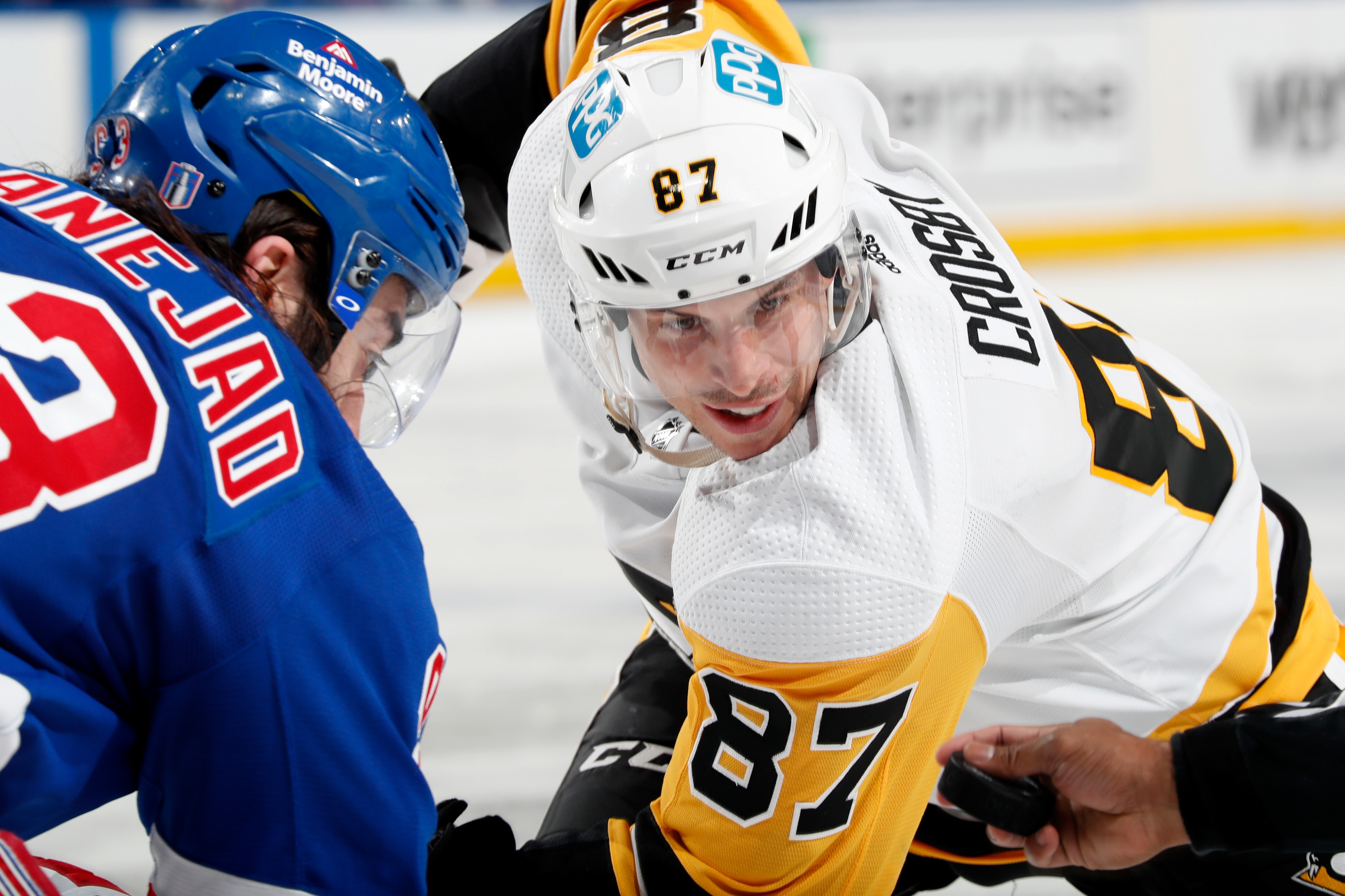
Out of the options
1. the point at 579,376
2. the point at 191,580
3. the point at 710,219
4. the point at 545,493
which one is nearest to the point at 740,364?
the point at 710,219

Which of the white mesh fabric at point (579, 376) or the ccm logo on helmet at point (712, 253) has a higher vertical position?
the ccm logo on helmet at point (712, 253)

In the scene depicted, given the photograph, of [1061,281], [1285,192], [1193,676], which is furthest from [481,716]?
[1285,192]

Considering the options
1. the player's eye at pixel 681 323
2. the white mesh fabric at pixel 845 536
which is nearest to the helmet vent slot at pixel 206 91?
the player's eye at pixel 681 323

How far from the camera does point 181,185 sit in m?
1.63

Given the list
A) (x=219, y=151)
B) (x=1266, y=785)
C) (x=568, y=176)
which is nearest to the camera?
(x=1266, y=785)

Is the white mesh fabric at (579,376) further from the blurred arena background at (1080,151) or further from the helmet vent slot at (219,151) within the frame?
the blurred arena background at (1080,151)

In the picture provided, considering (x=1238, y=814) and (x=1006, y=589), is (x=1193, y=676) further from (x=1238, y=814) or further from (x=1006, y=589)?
(x=1006, y=589)

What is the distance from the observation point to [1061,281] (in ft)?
18.7

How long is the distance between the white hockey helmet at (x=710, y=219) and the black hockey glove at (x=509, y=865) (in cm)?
52

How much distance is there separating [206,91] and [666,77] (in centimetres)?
77

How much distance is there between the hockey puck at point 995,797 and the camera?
139 cm

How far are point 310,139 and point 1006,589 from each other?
1.15m

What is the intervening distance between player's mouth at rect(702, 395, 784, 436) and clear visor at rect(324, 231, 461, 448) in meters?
0.57

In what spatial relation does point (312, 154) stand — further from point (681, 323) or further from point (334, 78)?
point (681, 323)
